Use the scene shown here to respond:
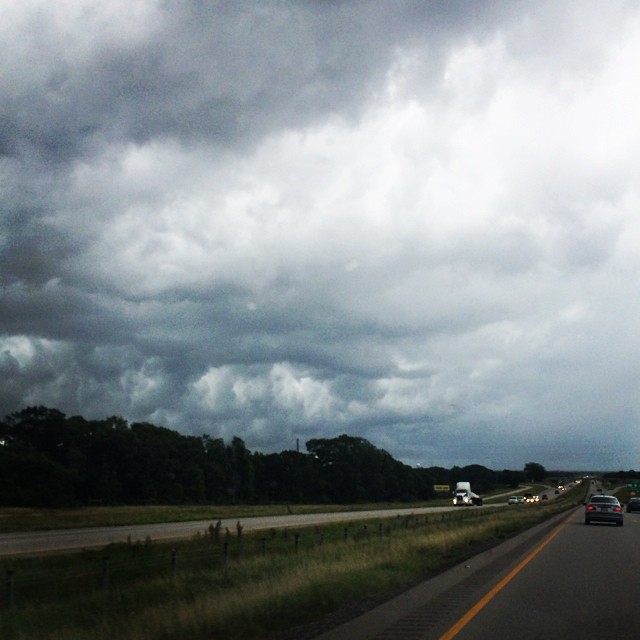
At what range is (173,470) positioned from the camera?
342ft

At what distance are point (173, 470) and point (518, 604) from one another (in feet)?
306

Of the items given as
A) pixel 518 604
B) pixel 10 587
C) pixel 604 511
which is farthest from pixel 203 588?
pixel 604 511

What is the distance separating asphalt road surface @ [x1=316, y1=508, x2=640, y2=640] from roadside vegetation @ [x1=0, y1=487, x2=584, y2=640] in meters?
0.98

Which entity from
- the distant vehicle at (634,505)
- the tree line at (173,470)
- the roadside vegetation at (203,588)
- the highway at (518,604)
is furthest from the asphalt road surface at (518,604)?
the distant vehicle at (634,505)

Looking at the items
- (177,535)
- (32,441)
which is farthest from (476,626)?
(32,441)

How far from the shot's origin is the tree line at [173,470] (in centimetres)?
5684

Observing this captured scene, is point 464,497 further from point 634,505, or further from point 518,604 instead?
point 518,604

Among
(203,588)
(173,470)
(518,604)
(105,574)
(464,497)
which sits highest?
(173,470)

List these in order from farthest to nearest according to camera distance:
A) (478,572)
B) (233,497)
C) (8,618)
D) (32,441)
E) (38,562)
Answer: (233,497) → (32,441) → (38,562) → (478,572) → (8,618)

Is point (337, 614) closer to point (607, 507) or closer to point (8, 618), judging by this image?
point (8, 618)

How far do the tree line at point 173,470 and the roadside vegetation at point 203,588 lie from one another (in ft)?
90.0

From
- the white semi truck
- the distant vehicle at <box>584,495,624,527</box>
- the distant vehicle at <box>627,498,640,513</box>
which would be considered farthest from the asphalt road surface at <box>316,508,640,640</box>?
the white semi truck

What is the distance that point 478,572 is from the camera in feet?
66.8

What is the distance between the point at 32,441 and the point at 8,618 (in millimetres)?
62437
